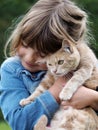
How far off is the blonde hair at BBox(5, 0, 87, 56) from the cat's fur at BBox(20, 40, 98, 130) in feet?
0.26

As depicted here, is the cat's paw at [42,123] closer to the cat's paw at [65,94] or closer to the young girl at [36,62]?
the young girl at [36,62]

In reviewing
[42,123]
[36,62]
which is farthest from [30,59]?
[42,123]

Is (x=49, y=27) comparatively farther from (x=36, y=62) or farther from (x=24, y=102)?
(x=24, y=102)

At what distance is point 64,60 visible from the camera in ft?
15.8

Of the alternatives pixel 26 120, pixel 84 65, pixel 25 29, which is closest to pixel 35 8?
pixel 25 29

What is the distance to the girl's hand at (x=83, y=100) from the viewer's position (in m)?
4.52

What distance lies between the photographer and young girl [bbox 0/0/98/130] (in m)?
4.51

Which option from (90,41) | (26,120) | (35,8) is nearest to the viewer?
(26,120)

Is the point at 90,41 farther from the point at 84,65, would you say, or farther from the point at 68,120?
the point at 68,120

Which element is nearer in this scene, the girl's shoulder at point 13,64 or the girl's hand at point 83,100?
the girl's hand at point 83,100

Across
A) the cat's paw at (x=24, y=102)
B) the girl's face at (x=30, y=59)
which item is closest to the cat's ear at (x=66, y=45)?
the girl's face at (x=30, y=59)

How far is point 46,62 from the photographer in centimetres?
473

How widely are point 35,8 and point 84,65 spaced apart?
1.93ft

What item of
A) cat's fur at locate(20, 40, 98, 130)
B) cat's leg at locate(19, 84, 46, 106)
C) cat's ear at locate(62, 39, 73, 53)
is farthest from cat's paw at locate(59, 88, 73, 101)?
cat's ear at locate(62, 39, 73, 53)
